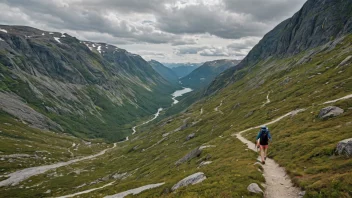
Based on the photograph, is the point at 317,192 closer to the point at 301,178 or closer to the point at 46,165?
the point at 301,178

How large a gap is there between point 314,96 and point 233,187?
82.9m

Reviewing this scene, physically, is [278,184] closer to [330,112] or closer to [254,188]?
[254,188]

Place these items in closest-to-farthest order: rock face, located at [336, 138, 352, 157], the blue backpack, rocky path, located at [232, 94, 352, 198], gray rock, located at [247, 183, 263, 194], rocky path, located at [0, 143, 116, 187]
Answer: rocky path, located at [232, 94, 352, 198] → gray rock, located at [247, 183, 263, 194] → rock face, located at [336, 138, 352, 157] → the blue backpack → rocky path, located at [0, 143, 116, 187]

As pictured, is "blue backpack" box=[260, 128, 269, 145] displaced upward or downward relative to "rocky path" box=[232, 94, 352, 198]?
upward

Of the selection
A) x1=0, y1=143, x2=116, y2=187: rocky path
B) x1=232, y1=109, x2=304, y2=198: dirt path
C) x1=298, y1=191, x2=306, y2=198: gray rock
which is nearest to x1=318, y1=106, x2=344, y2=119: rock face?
x1=232, y1=109, x2=304, y2=198: dirt path

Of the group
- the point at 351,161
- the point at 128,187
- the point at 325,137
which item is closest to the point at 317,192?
the point at 351,161

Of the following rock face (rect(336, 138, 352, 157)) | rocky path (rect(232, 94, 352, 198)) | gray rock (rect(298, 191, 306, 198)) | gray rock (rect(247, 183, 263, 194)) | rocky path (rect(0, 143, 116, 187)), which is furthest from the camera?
rocky path (rect(0, 143, 116, 187))

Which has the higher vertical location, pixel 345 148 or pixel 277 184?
pixel 345 148

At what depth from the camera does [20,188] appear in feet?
449

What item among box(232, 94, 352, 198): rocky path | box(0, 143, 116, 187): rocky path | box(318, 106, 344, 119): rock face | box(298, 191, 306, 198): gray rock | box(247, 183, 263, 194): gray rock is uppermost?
box(318, 106, 344, 119): rock face

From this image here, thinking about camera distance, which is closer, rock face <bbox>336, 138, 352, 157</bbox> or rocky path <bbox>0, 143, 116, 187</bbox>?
rock face <bbox>336, 138, 352, 157</bbox>

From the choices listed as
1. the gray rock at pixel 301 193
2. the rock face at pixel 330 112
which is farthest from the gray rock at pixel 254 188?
the rock face at pixel 330 112

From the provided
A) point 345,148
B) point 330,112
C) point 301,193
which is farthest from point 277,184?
point 330,112

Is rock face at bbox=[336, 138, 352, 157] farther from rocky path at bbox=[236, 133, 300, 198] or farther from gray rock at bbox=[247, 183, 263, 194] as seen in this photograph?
gray rock at bbox=[247, 183, 263, 194]
